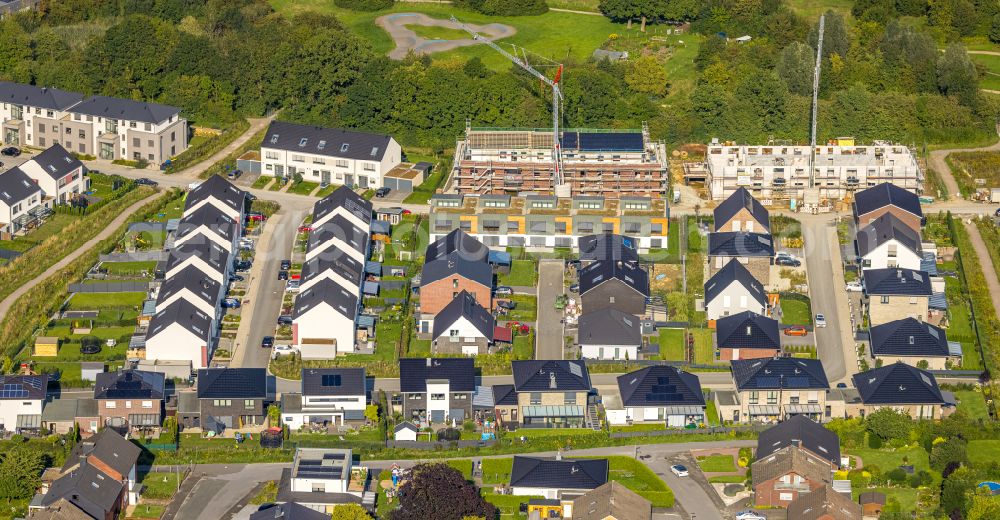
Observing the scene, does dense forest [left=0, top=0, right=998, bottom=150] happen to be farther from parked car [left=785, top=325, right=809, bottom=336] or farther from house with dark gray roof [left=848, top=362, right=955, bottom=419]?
house with dark gray roof [left=848, top=362, right=955, bottom=419]

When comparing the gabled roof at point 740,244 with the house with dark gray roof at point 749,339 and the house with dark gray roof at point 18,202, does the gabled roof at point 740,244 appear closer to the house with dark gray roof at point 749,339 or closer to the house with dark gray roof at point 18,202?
the house with dark gray roof at point 749,339

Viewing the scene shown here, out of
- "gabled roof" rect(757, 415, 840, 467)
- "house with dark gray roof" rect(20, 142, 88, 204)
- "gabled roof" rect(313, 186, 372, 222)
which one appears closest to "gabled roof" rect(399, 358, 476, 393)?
"gabled roof" rect(757, 415, 840, 467)

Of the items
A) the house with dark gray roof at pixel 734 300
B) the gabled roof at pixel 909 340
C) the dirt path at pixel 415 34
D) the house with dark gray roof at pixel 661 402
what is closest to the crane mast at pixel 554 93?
the dirt path at pixel 415 34

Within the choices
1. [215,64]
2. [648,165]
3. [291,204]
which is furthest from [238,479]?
[215,64]

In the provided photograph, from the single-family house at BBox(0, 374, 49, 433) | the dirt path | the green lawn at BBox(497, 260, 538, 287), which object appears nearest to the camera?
the single-family house at BBox(0, 374, 49, 433)

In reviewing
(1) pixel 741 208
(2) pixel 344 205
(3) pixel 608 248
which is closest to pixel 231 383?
(2) pixel 344 205

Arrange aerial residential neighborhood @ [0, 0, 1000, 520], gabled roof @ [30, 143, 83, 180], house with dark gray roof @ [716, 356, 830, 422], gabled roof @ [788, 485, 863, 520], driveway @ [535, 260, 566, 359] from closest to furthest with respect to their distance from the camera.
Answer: gabled roof @ [788, 485, 863, 520] < aerial residential neighborhood @ [0, 0, 1000, 520] < house with dark gray roof @ [716, 356, 830, 422] < driveway @ [535, 260, 566, 359] < gabled roof @ [30, 143, 83, 180]
